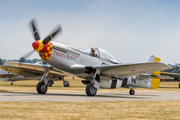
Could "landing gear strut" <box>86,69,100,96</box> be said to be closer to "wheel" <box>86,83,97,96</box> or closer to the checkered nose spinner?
"wheel" <box>86,83,97,96</box>

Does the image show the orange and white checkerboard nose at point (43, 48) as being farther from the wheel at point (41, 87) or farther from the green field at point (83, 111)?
the green field at point (83, 111)

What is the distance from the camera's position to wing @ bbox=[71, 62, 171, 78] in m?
13.0

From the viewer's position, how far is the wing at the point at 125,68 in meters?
13.0

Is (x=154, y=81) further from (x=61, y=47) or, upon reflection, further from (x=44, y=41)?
(x=44, y=41)

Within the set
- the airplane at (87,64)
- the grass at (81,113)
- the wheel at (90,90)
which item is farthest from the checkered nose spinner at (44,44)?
the grass at (81,113)

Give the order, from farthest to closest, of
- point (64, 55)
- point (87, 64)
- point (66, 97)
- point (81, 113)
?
point (87, 64) → point (64, 55) → point (66, 97) → point (81, 113)

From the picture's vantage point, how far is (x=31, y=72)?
29.1 metres

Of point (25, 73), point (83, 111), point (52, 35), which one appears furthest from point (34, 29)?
point (25, 73)

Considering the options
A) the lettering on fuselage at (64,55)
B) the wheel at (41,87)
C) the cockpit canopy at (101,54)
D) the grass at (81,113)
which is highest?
the cockpit canopy at (101,54)

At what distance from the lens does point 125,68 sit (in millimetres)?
14109

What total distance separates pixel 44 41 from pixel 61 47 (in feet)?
3.82

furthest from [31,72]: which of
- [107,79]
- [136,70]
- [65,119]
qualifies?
[65,119]

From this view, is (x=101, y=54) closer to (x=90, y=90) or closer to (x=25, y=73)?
(x=90, y=90)

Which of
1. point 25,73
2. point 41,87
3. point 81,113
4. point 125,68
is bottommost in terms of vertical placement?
point 81,113
